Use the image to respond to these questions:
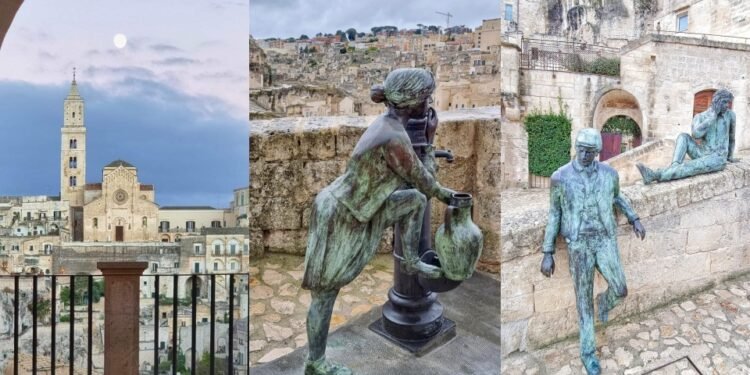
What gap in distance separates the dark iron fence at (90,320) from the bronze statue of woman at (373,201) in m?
0.58

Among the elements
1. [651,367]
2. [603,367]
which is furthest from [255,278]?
[651,367]

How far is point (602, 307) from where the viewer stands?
7.57 ft

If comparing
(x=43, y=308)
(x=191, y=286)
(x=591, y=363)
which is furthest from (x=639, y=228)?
(x=43, y=308)

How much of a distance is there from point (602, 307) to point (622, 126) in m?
0.74

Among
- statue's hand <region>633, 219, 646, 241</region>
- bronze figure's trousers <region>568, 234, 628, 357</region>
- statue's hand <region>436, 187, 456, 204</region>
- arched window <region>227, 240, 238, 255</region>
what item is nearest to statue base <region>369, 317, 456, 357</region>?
statue's hand <region>436, 187, 456, 204</region>

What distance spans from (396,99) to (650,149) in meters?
1.62

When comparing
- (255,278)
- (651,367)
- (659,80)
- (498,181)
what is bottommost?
(651,367)

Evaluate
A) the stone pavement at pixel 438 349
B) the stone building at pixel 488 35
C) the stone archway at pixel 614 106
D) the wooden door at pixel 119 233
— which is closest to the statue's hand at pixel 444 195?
the stone pavement at pixel 438 349

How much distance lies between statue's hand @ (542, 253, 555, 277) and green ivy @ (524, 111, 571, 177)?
12.3 inches

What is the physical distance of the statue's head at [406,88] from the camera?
1.31 metres

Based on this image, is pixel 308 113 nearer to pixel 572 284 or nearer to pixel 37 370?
pixel 572 284

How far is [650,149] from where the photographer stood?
2.49 meters

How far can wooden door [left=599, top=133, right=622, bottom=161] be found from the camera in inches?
92.4

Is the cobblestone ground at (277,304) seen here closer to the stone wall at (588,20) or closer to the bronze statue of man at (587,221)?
the bronze statue of man at (587,221)
